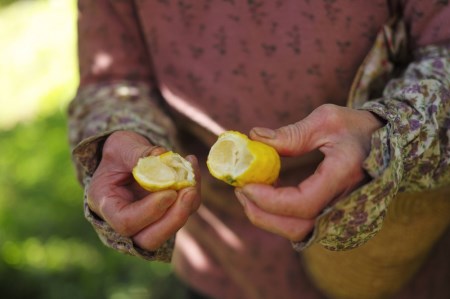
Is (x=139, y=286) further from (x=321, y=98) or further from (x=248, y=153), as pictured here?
(x=248, y=153)

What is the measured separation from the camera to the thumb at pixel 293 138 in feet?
3.79

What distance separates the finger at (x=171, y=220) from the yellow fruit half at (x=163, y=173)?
0.03 m

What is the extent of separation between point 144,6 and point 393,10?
0.64 m

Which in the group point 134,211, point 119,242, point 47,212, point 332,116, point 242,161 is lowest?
point 47,212

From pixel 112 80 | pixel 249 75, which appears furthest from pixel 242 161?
pixel 112 80

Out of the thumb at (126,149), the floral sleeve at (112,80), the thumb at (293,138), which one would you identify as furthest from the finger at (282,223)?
the floral sleeve at (112,80)

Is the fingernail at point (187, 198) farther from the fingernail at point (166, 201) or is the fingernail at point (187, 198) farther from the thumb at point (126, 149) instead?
the thumb at point (126, 149)

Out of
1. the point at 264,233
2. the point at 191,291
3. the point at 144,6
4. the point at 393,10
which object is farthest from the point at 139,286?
the point at 393,10

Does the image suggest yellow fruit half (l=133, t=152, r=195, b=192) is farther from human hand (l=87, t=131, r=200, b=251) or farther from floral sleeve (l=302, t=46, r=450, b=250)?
floral sleeve (l=302, t=46, r=450, b=250)

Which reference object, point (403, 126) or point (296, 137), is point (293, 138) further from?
point (403, 126)

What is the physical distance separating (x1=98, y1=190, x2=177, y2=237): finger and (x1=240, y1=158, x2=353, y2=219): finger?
0.63 feet

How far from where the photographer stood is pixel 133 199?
4.47ft

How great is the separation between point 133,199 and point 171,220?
163mm

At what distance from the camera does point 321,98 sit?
1557 millimetres
